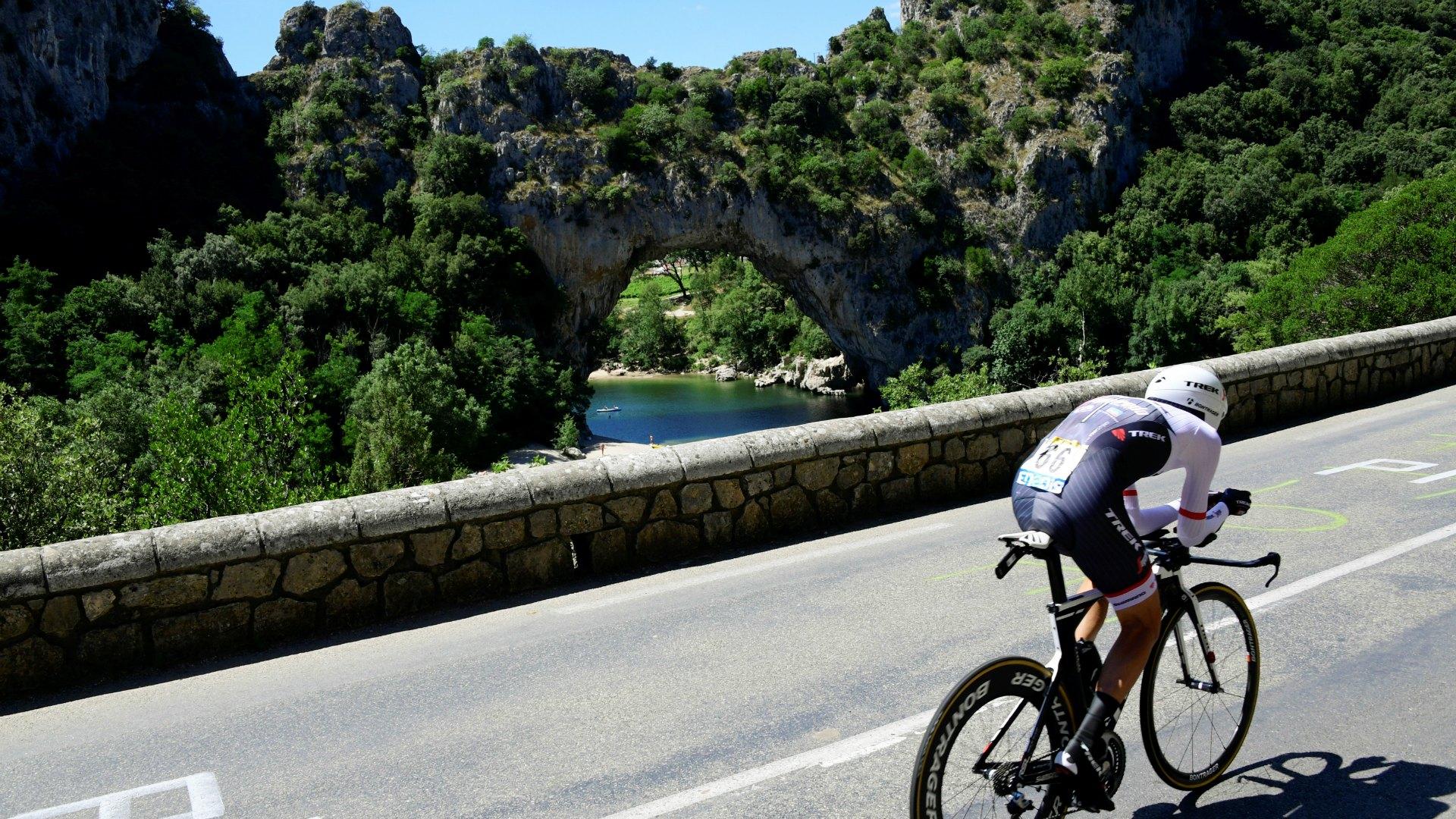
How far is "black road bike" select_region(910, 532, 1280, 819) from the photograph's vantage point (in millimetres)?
3432

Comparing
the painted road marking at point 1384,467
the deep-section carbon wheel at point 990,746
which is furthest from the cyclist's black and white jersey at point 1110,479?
the painted road marking at point 1384,467

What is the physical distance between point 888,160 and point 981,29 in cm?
1629

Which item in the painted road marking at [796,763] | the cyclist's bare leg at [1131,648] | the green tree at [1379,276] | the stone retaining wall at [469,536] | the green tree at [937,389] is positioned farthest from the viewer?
the green tree at [937,389]

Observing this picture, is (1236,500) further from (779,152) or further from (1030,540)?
(779,152)

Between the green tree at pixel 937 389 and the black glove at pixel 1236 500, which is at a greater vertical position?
the black glove at pixel 1236 500

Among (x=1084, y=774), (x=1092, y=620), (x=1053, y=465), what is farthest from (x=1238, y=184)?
(x=1084, y=774)

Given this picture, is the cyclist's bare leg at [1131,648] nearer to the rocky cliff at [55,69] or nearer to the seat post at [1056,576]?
the seat post at [1056,576]

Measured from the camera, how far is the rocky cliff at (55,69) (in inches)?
2242

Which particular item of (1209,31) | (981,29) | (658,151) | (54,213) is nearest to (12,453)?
(54,213)

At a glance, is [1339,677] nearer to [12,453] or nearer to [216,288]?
[12,453]

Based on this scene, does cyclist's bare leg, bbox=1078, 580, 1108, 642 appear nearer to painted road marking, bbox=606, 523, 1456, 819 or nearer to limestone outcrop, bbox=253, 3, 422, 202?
painted road marking, bbox=606, 523, 1456, 819

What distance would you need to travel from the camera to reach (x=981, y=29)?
267 ft

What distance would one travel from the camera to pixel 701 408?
7712 cm

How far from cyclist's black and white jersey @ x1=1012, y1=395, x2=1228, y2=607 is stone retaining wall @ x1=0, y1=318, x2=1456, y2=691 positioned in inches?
171
